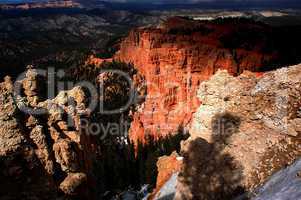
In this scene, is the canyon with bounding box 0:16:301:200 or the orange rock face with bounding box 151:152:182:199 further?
the orange rock face with bounding box 151:152:182:199

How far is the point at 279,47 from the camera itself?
85.2 meters

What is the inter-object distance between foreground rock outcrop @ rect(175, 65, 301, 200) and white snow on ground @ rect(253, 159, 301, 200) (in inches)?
43.0

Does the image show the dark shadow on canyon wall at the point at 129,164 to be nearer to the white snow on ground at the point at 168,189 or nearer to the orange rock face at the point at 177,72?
the orange rock face at the point at 177,72

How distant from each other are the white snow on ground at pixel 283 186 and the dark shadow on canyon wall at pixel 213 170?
1.60 meters

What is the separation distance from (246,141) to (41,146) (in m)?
8.19

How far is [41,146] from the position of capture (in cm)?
1770

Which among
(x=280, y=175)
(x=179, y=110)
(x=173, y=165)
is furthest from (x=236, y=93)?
(x=179, y=110)

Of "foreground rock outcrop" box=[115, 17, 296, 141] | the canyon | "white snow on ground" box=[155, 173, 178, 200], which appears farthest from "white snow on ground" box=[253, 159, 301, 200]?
"foreground rock outcrop" box=[115, 17, 296, 141]

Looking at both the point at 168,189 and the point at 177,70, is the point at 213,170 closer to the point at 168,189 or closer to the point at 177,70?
the point at 168,189

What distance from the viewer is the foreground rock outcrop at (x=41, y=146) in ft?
44.8

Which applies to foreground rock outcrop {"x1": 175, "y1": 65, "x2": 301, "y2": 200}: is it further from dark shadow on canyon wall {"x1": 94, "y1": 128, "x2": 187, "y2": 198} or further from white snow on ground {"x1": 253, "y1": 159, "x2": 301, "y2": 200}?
dark shadow on canyon wall {"x1": 94, "y1": 128, "x2": 187, "y2": 198}

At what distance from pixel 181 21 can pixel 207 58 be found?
143 feet

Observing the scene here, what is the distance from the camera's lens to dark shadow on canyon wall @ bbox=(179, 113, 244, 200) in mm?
14195

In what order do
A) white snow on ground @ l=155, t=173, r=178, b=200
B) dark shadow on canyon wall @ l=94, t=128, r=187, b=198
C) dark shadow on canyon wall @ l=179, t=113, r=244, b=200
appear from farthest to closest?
dark shadow on canyon wall @ l=94, t=128, r=187, b=198, white snow on ground @ l=155, t=173, r=178, b=200, dark shadow on canyon wall @ l=179, t=113, r=244, b=200
